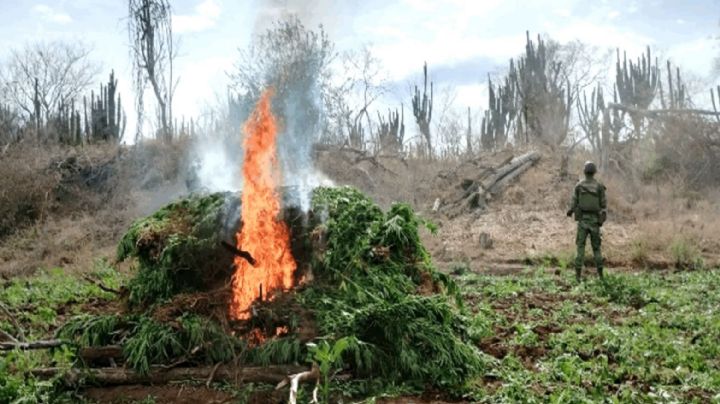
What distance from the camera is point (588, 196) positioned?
1127 cm

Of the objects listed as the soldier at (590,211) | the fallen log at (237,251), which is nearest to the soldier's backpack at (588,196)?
the soldier at (590,211)

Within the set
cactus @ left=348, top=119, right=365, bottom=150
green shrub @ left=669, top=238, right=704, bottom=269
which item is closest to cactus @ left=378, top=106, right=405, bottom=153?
cactus @ left=348, top=119, right=365, bottom=150

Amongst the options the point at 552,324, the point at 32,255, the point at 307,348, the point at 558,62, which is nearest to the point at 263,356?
the point at 307,348

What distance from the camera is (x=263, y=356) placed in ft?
17.8

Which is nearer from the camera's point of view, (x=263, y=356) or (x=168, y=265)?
(x=263, y=356)

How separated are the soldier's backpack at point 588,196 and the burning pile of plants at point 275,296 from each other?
17.9 ft

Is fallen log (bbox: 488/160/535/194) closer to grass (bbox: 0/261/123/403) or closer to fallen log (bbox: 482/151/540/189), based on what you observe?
fallen log (bbox: 482/151/540/189)

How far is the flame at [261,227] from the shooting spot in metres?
6.29

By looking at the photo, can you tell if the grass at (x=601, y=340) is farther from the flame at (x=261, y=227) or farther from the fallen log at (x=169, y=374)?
the flame at (x=261, y=227)

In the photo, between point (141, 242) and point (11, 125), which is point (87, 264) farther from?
point (11, 125)

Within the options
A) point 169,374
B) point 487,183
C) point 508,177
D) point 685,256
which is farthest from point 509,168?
point 169,374

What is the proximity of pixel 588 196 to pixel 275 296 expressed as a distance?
726cm

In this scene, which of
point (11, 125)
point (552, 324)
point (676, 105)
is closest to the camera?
point (552, 324)

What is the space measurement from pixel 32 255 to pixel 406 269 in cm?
1530
